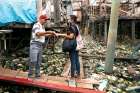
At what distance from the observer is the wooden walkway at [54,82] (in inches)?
354

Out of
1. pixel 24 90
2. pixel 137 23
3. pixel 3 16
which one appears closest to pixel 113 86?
pixel 24 90

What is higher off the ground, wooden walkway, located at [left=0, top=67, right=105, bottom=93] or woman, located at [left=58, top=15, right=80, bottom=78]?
woman, located at [left=58, top=15, right=80, bottom=78]

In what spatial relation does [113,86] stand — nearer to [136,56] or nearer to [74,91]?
[74,91]

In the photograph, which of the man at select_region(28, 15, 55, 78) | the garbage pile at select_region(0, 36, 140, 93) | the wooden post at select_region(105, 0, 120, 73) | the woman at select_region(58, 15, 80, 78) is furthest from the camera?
the wooden post at select_region(105, 0, 120, 73)

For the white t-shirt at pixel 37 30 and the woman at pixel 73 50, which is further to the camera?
the woman at pixel 73 50

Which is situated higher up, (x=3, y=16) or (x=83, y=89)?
(x=3, y=16)

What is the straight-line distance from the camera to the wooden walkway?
8.98m

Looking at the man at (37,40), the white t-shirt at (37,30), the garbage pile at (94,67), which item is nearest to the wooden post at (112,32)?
the garbage pile at (94,67)

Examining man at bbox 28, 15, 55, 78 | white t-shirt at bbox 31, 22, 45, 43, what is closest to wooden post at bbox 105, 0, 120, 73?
man at bbox 28, 15, 55, 78

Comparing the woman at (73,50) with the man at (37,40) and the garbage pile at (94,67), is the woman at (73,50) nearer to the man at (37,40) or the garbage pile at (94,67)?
the man at (37,40)

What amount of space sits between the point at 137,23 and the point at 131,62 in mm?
9186

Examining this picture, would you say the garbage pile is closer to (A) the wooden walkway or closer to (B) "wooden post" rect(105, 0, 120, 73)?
(B) "wooden post" rect(105, 0, 120, 73)

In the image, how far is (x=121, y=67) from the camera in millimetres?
13312

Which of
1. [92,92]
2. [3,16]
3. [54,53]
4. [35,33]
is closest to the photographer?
[92,92]
